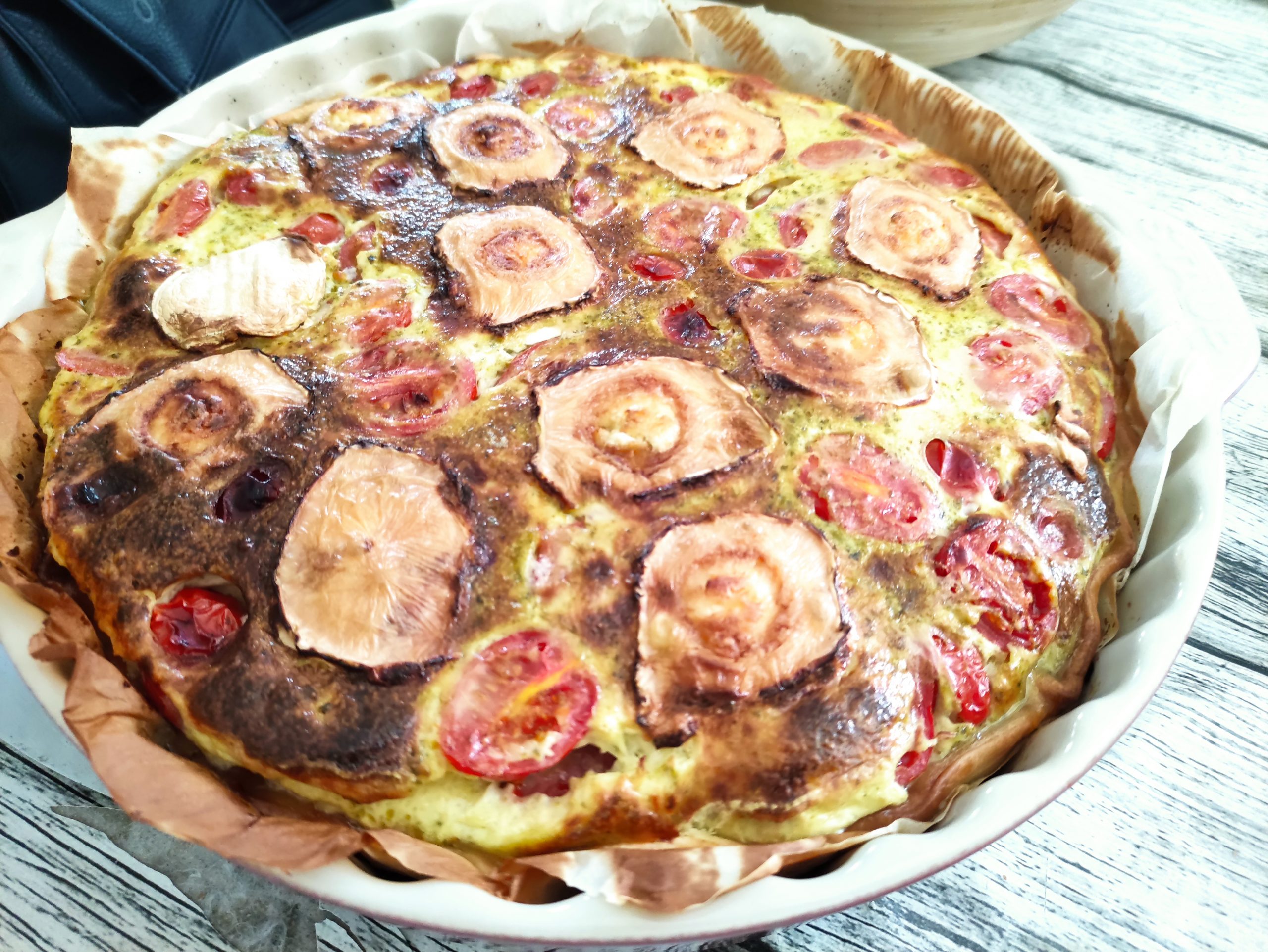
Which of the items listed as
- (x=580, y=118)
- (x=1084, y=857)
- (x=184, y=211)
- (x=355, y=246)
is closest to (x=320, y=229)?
(x=355, y=246)

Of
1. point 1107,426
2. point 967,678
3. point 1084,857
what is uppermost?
point 1107,426

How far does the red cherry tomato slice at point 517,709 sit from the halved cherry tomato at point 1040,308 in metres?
Result: 0.96

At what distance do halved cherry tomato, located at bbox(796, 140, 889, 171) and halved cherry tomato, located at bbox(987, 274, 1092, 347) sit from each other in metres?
0.37

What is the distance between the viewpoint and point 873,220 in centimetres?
151

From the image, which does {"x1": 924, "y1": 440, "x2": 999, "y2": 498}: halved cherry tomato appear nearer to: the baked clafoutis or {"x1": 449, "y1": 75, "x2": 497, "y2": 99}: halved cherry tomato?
the baked clafoutis

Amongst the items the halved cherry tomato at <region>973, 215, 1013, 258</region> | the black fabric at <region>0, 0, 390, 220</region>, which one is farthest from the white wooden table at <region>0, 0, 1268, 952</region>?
the black fabric at <region>0, 0, 390, 220</region>

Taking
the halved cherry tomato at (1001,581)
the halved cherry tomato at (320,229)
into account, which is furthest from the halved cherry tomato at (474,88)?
the halved cherry tomato at (1001,581)

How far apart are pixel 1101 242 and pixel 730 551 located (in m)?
1.03

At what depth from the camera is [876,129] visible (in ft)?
5.72

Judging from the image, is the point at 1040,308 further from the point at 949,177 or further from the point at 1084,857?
the point at 1084,857

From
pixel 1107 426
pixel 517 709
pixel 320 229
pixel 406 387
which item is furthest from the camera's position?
pixel 320 229

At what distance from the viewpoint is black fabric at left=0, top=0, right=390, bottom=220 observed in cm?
173

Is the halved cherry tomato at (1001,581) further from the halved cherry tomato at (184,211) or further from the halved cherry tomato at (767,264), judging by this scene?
the halved cherry tomato at (184,211)

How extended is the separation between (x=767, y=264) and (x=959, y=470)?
49 cm
